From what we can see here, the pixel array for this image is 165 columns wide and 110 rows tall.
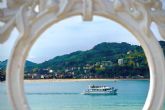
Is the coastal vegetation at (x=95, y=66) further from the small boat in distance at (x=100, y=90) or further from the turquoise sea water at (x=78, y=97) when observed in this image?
the small boat in distance at (x=100, y=90)

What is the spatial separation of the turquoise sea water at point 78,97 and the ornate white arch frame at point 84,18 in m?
5.06

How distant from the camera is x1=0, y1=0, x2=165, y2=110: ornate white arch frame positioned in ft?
9.21

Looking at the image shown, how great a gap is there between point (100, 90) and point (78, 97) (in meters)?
0.89

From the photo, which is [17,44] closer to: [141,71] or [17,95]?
[17,95]

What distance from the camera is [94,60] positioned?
812cm

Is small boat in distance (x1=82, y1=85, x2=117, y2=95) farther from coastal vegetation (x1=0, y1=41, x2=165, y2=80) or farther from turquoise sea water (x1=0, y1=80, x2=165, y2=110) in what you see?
coastal vegetation (x1=0, y1=41, x2=165, y2=80)

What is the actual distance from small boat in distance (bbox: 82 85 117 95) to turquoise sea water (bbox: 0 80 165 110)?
0.35 feet

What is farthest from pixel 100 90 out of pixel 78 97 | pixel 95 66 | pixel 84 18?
pixel 84 18

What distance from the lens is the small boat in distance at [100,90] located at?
8.77 m

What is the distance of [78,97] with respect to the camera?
985 cm

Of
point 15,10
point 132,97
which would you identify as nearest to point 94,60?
point 132,97

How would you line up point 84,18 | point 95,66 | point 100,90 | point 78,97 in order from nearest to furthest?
point 84,18
point 95,66
point 100,90
point 78,97

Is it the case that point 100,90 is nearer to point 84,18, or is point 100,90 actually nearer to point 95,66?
point 95,66

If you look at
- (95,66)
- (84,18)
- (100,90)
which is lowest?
(100,90)
